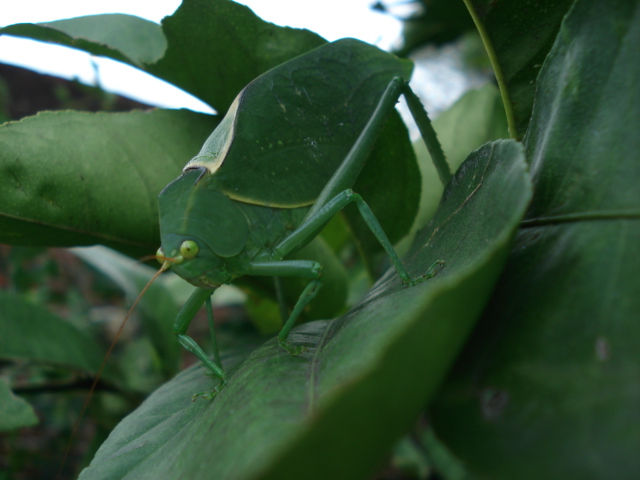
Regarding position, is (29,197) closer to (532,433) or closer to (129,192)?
(129,192)

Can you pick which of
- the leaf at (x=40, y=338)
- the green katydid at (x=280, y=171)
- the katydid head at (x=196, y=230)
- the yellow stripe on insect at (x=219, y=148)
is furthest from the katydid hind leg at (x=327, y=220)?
the leaf at (x=40, y=338)

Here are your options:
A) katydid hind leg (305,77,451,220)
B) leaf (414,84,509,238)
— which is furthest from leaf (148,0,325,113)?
leaf (414,84,509,238)

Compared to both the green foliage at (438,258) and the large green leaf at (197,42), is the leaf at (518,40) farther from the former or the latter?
the large green leaf at (197,42)

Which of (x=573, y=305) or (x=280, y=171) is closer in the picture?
(x=573, y=305)

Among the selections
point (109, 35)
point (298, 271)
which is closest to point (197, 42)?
point (109, 35)

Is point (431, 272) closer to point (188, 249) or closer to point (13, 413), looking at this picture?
point (188, 249)
